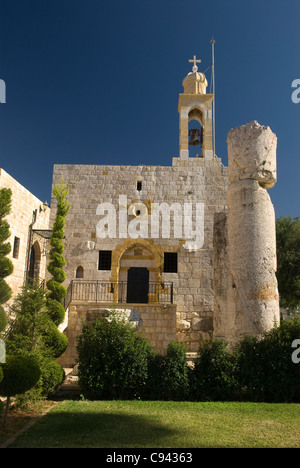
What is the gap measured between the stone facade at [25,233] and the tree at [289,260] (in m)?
10.4

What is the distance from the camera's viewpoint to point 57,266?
14344 millimetres

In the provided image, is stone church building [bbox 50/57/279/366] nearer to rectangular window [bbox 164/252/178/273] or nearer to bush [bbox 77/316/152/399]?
rectangular window [bbox 164/252/178/273]

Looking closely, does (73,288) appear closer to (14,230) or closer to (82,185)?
(14,230)

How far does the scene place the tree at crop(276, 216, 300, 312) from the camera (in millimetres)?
16812

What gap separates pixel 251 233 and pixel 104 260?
8.64 m

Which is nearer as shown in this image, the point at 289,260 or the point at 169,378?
the point at 169,378

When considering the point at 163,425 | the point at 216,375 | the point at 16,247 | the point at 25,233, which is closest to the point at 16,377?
the point at 163,425

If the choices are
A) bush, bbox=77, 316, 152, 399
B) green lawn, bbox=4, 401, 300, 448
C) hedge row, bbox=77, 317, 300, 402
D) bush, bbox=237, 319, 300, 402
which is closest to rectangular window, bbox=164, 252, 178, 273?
bush, bbox=77, 316, 152, 399

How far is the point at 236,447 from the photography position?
5035 millimetres

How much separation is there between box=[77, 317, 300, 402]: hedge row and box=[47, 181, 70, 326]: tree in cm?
416

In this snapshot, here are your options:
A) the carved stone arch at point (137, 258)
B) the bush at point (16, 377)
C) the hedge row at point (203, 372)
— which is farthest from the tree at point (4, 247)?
the bush at point (16, 377)

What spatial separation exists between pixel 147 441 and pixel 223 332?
5.70 metres

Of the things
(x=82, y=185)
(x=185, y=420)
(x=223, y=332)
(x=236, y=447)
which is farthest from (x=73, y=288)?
(x=236, y=447)

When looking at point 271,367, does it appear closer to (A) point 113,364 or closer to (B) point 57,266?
(A) point 113,364
